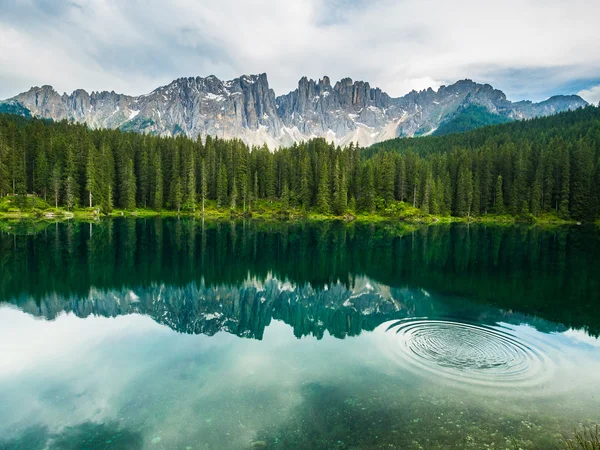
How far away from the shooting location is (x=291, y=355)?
1794 centimetres

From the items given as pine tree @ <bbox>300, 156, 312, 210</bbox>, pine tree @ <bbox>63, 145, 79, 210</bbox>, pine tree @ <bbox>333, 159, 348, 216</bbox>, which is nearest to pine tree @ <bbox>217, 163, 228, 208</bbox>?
pine tree @ <bbox>300, 156, 312, 210</bbox>

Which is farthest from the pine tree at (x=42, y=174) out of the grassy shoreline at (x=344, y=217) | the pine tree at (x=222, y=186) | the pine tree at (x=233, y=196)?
the pine tree at (x=233, y=196)

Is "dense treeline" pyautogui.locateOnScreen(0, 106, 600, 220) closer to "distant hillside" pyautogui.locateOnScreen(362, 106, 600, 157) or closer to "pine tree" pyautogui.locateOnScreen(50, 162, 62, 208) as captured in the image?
"pine tree" pyautogui.locateOnScreen(50, 162, 62, 208)

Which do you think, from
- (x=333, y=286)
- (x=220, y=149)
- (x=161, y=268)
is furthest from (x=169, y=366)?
(x=220, y=149)

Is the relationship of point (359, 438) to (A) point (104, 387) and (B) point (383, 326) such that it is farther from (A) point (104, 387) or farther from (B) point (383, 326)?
(B) point (383, 326)

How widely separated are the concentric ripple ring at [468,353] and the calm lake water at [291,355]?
10 cm

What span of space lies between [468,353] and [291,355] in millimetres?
8753

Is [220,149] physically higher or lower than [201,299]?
higher

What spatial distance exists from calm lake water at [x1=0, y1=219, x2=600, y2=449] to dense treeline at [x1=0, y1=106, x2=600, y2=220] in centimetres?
7365

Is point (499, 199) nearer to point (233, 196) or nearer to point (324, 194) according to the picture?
point (324, 194)

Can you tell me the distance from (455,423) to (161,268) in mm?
31326

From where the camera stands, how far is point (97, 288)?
28.9 metres

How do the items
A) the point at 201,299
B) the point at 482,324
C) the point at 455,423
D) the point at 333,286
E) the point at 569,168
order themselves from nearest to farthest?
the point at 455,423 < the point at 482,324 < the point at 201,299 < the point at 333,286 < the point at 569,168

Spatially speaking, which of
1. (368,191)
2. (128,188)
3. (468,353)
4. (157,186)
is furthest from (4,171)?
(468,353)
